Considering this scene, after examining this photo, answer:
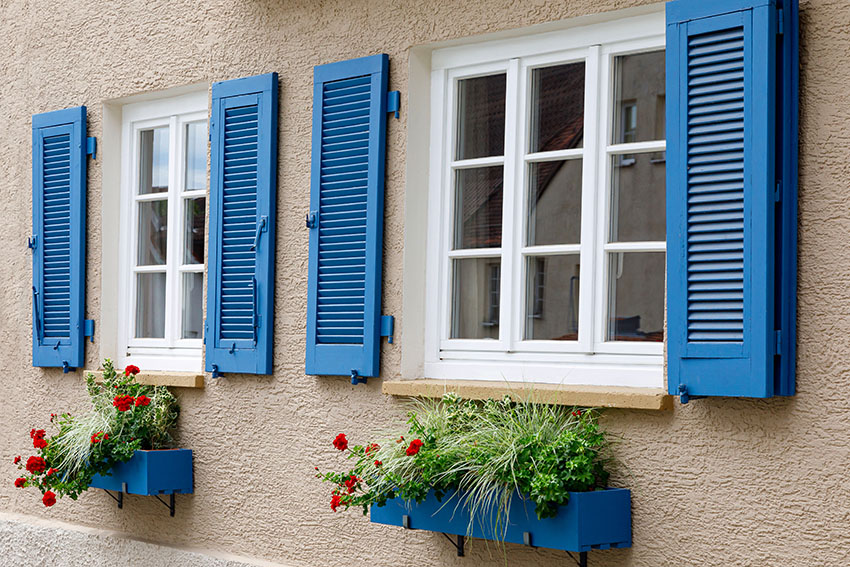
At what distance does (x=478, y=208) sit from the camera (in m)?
5.13

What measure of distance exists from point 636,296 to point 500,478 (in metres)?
0.93

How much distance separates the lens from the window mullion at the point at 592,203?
4.68 metres

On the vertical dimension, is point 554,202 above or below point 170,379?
above

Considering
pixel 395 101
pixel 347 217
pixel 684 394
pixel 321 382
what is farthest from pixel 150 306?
pixel 684 394

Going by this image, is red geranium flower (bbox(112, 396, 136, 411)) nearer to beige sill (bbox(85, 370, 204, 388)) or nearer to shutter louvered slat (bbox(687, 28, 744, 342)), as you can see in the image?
beige sill (bbox(85, 370, 204, 388))

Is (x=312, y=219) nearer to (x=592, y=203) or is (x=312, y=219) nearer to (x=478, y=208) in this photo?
(x=478, y=208)

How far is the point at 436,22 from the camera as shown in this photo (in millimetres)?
5141

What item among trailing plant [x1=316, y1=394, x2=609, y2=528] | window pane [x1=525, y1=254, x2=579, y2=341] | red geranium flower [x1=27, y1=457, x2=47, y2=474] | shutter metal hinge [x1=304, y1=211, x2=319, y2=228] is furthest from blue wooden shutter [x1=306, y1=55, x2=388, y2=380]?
red geranium flower [x1=27, y1=457, x2=47, y2=474]

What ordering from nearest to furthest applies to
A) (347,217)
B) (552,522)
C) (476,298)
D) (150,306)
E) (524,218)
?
(552,522) < (524,218) < (476,298) < (347,217) < (150,306)

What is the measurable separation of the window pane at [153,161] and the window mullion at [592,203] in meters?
2.85

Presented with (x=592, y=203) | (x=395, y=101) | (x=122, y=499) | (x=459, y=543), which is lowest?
(x=122, y=499)

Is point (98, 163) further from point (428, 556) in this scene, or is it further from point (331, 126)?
point (428, 556)

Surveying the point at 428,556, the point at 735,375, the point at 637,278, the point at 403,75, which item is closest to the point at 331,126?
the point at 403,75

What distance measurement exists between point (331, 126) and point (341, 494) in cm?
173
